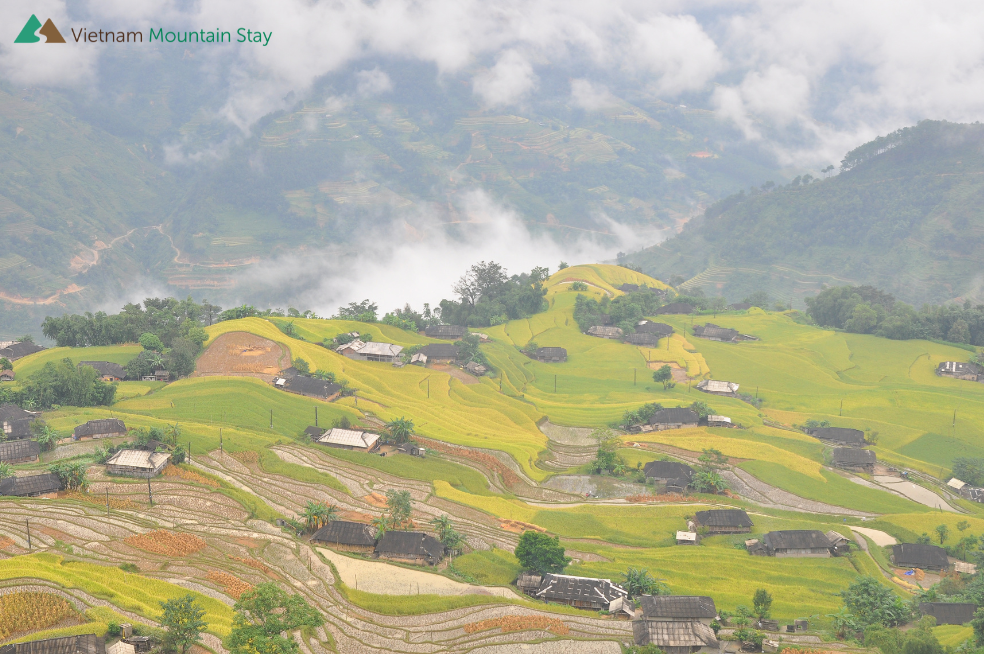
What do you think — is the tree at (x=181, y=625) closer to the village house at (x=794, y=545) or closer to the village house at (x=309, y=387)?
the village house at (x=794, y=545)

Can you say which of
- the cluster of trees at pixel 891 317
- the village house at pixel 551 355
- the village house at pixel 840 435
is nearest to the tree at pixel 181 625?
the village house at pixel 840 435

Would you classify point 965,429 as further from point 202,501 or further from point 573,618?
point 202,501

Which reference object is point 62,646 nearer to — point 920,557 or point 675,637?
point 675,637

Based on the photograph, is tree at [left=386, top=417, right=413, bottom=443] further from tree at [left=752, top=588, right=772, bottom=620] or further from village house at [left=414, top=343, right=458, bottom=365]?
tree at [left=752, top=588, right=772, bottom=620]

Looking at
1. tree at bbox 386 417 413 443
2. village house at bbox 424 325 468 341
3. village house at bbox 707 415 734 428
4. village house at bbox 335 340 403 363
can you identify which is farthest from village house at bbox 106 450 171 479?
village house at bbox 424 325 468 341

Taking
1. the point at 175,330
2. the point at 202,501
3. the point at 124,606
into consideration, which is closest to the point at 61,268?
the point at 175,330

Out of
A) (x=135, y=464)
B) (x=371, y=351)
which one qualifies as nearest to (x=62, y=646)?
(x=135, y=464)
